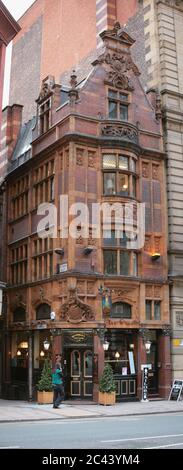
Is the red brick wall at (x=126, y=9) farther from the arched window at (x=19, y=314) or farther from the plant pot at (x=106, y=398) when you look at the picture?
the plant pot at (x=106, y=398)

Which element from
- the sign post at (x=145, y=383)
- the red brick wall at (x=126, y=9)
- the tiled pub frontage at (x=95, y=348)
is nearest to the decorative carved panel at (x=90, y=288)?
the tiled pub frontage at (x=95, y=348)

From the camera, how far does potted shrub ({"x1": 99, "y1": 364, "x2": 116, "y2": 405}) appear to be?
26.1 metres

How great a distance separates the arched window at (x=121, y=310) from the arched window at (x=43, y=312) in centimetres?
364

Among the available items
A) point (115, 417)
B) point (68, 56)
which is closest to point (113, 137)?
point (115, 417)

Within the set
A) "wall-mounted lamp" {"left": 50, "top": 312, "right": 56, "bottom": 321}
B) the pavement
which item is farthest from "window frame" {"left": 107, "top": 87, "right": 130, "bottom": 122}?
the pavement

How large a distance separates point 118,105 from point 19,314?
535 inches

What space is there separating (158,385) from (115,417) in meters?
8.75

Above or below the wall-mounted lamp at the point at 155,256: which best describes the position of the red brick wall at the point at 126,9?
above

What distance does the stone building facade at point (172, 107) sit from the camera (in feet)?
104

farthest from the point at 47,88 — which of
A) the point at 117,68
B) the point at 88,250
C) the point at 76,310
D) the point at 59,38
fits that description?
the point at 59,38

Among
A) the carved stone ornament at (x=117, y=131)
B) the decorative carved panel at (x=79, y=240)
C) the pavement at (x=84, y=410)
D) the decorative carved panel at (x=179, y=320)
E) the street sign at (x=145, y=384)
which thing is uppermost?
the carved stone ornament at (x=117, y=131)

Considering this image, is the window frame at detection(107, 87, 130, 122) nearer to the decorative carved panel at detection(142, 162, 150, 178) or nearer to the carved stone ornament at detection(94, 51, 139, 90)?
the carved stone ornament at detection(94, 51, 139, 90)

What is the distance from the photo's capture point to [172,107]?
34094mm

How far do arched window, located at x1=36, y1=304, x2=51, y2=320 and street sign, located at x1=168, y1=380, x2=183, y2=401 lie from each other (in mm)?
7529
